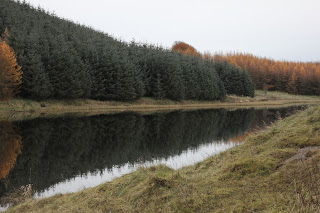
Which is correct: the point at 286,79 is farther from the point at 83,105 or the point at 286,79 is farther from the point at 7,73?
the point at 7,73

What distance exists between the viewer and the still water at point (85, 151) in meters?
11.0

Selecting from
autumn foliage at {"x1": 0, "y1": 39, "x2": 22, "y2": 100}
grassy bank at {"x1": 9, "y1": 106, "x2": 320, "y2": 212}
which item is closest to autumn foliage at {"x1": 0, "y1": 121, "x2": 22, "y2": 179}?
grassy bank at {"x1": 9, "y1": 106, "x2": 320, "y2": 212}

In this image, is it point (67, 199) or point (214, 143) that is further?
point (214, 143)

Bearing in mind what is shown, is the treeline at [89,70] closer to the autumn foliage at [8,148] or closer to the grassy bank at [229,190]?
the autumn foliage at [8,148]

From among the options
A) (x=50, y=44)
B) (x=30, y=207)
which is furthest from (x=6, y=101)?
(x=30, y=207)

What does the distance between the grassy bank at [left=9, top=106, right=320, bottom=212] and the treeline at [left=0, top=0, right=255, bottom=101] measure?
109 feet

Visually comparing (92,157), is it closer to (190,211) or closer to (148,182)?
(148,182)

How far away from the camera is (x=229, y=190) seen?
5.70 m

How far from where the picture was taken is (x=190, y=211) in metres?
5.18

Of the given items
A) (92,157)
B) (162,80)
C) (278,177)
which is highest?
(162,80)

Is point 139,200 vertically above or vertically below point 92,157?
above

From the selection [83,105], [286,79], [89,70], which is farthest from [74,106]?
[286,79]

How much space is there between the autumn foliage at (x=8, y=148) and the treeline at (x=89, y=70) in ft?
59.5

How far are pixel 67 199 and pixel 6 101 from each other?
3123 centimetres
